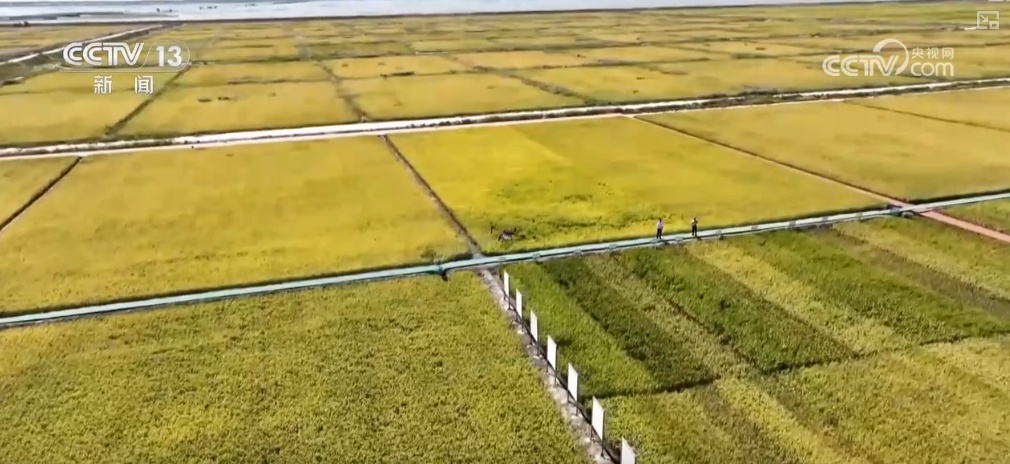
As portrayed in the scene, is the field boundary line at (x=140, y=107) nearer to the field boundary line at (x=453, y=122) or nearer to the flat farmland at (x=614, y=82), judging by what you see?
the field boundary line at (x=453, y=122)

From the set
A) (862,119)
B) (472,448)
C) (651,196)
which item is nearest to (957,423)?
(472,448)

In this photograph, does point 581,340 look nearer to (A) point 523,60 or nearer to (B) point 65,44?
(A) point 523,60

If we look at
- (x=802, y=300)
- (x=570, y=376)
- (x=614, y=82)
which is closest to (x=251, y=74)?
(x=614, y=82)

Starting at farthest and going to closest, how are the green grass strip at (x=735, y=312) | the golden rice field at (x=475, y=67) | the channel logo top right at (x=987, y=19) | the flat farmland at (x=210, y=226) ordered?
the channel logo top right at (x=987, y=19)
the golden rice field at (x=475, y=67)
the flat farmland at (x=210, y=226)
the green grass strip at (x=735, y=312)

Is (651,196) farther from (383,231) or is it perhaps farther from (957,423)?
(957,423)

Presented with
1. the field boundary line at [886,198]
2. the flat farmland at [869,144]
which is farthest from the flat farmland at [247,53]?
the field boundary line at [886,198]

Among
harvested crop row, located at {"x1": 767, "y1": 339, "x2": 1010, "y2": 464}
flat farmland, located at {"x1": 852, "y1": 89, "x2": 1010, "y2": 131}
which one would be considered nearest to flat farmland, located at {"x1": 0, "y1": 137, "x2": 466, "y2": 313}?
harvested crop row, located at {"x1": 767, "y1": 339, "x2": 1010, "y2": 464}
